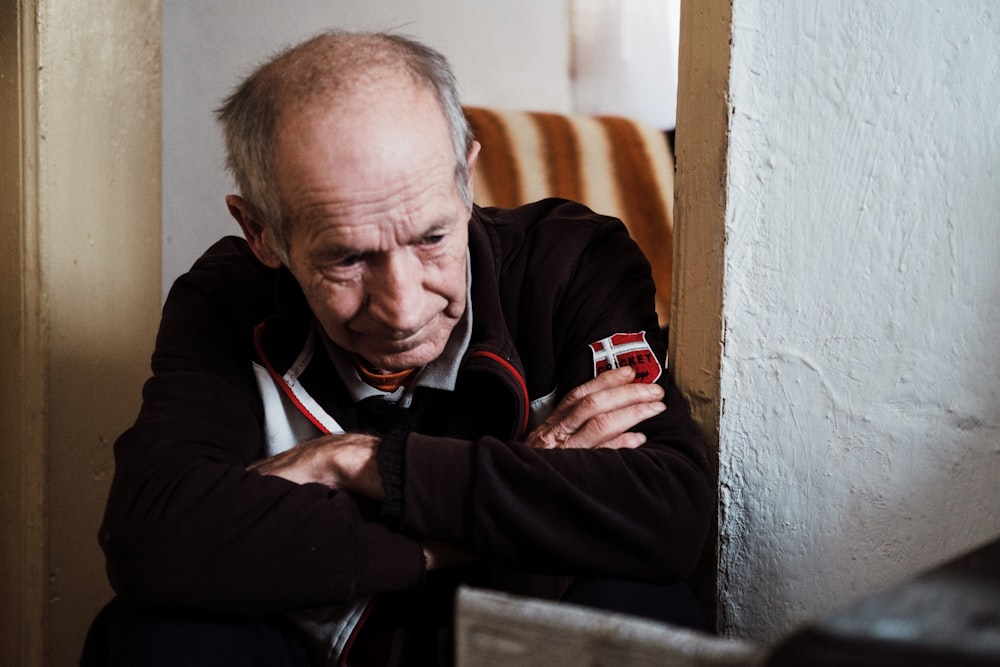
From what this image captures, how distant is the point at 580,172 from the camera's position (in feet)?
10.2

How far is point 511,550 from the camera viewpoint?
1238 millimetres

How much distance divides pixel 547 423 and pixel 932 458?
20.3 inches

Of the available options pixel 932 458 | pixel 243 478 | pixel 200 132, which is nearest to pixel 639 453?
pixel 932 458

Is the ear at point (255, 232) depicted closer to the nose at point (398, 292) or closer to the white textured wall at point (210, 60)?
the nose at point (398, 292)

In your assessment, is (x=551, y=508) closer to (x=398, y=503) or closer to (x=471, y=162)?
(x=398, y=503)

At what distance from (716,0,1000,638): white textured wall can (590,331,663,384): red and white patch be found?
0.11 m

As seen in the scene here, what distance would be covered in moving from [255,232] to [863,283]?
875mm

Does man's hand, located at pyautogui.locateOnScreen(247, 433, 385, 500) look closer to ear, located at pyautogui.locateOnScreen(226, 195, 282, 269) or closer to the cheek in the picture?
the cheek

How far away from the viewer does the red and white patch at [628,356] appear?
140 cm

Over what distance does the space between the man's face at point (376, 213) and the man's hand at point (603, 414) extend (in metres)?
0.22

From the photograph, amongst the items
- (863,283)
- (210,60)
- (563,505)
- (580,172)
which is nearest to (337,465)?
(563,505)

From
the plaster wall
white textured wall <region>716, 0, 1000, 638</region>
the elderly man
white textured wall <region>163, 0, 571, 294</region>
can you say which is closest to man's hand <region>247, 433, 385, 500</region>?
the elderly man

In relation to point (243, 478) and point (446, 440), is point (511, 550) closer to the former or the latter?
point (446, 440)

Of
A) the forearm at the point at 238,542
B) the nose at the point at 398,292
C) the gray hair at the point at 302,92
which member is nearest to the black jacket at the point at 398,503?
the forearm at the point at 238,542
